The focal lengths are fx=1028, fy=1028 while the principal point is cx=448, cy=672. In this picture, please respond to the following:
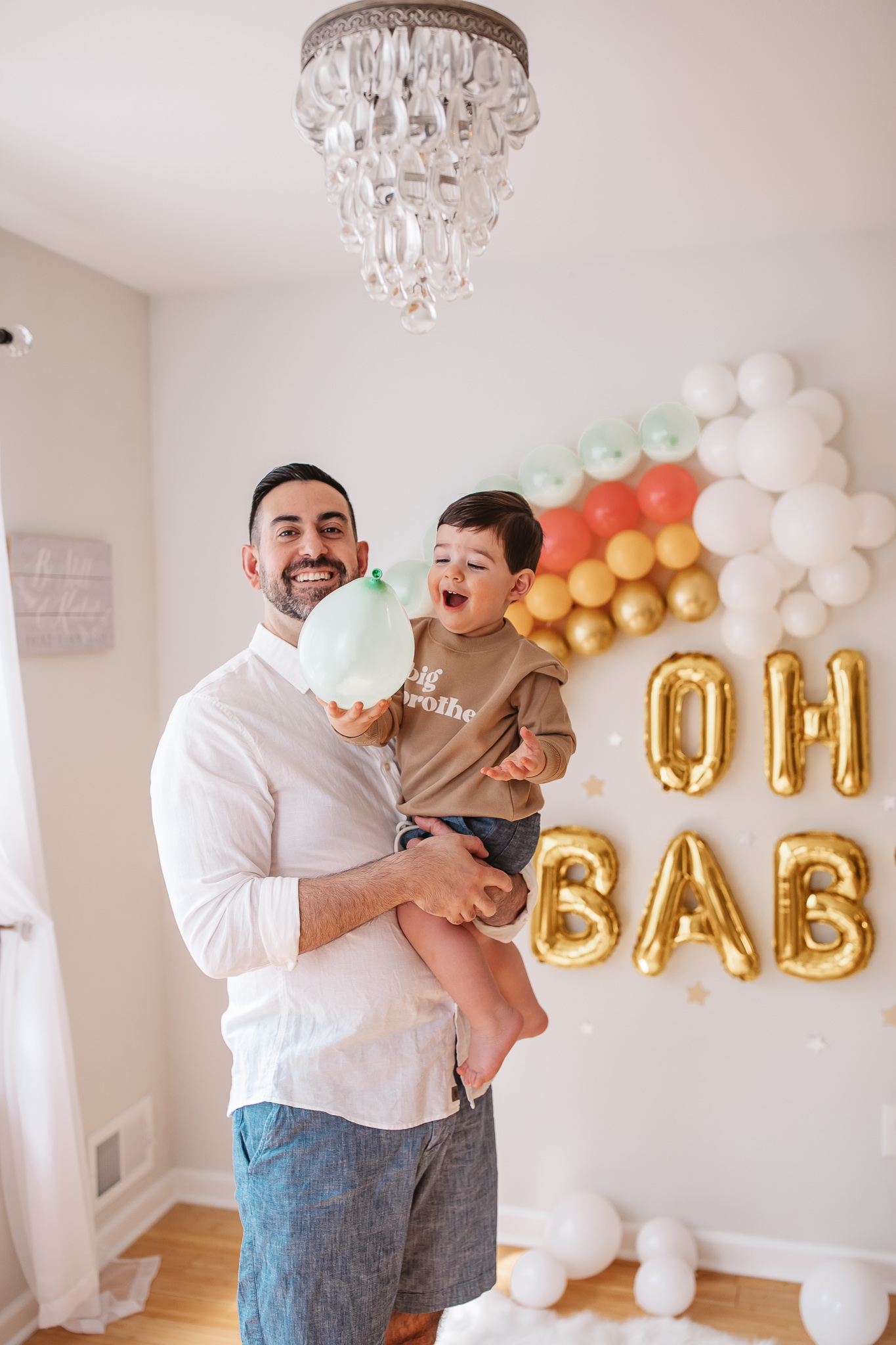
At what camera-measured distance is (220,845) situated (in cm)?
143

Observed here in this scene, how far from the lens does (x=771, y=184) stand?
7.45 feet

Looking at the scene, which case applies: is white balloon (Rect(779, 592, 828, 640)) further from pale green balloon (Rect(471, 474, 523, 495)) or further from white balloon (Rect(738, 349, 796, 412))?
pale green balloon (Rect(471, 474, 523, 495))

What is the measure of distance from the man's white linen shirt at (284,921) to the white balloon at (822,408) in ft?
5.17

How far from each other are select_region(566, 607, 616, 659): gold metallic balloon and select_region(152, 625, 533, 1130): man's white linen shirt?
1155 mm

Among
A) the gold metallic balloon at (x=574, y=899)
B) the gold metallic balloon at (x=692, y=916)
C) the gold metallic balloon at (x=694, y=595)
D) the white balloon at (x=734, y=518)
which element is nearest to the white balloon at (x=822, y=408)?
the white balloon at (x=734, y=518)

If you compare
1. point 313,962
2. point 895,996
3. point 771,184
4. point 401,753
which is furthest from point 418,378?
point 895,996

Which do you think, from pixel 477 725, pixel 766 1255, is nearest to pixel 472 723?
pixel 477 725

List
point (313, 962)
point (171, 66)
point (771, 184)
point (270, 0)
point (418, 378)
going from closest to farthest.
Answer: point (313, 962)
point (270, 0)
point (171, 66)
point (771, 184)
point (418, 378)

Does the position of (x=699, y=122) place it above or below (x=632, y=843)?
above

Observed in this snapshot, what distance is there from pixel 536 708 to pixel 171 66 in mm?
1274

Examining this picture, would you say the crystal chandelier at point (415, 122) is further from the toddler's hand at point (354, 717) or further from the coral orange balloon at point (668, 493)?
the coral orange balloon at point (668, 493)

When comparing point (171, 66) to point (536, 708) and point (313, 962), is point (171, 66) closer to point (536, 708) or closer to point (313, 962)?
point (536, 708)

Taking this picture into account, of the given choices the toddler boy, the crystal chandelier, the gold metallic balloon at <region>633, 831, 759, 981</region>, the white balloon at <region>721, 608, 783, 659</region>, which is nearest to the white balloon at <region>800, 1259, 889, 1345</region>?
the gold metallic balloon at <region>633, 831, 759, 981</region>

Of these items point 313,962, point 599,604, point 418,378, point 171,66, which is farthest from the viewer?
point 418,378
